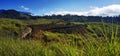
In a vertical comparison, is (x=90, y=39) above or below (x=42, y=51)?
above

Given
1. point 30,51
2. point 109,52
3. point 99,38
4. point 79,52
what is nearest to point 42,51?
point 30,51

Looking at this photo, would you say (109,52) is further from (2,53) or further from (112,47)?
(2,53)

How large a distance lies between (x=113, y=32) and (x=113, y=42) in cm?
15

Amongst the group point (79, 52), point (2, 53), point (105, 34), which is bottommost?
point (2, 53)

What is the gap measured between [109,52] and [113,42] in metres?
0.17

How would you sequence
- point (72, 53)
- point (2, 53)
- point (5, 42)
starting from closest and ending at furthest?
point (72, 53) → point (2, 53) → point (5, 42)

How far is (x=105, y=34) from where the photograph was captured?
4.29 metres

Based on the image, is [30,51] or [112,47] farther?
[30,51]

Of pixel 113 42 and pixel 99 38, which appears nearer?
pixel 113 42

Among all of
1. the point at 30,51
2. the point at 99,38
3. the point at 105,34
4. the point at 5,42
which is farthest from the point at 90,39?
the point at 5,42

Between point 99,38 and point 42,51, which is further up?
point 99,38

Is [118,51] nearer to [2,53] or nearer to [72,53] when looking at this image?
[72,53]

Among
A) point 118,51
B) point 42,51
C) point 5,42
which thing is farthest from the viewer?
point 5,42

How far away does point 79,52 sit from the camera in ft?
15.8
